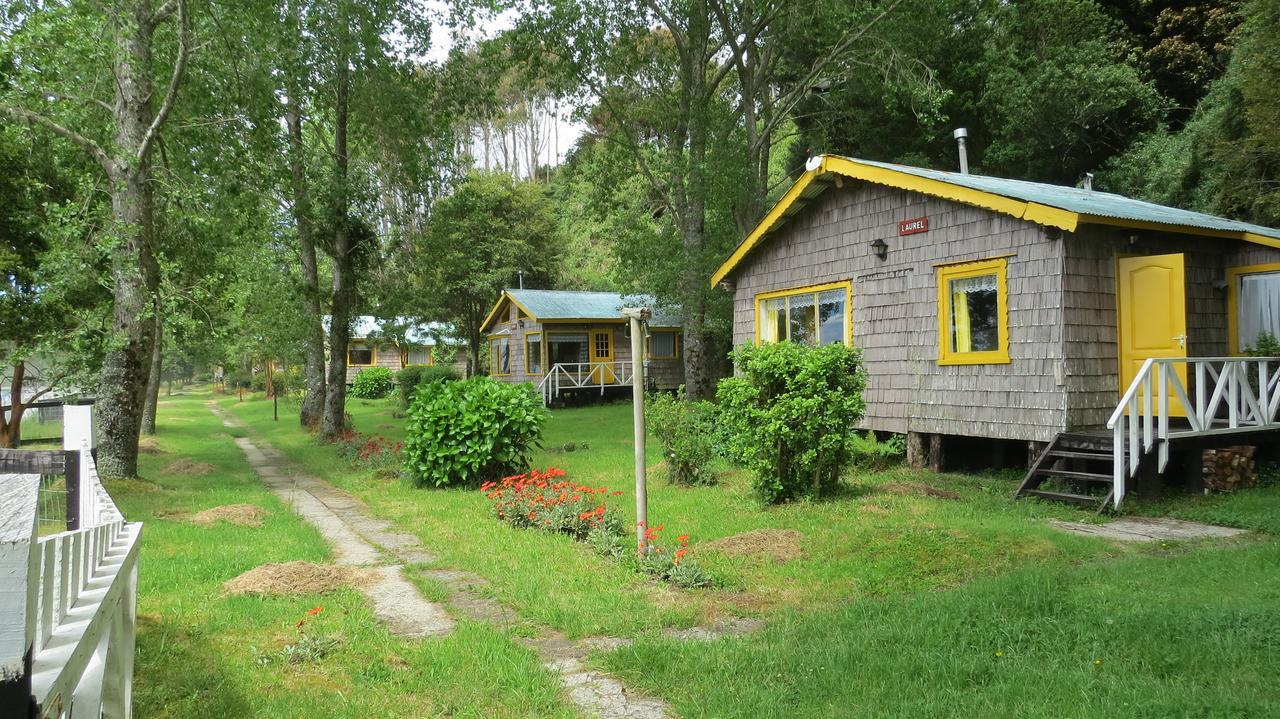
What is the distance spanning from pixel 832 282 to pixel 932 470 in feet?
11.8

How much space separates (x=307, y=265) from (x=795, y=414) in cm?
1682

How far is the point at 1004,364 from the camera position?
1120 centimetres

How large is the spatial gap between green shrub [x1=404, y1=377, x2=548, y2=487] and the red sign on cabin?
6214 mm

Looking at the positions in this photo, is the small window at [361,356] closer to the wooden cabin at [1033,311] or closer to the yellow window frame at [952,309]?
the wooden cabin at [1033,311]

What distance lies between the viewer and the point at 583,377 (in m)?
31.2

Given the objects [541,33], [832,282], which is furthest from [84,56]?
[832,282]

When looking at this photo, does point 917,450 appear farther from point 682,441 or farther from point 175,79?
point 175,79

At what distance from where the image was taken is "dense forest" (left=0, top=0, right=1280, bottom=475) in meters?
13.6

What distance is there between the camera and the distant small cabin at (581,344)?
30875 millimetres

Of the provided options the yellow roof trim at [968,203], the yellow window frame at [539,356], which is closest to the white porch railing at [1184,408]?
the yellow roof trim at [968,203]

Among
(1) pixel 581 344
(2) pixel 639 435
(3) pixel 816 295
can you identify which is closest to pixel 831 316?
(3) pixel 816 295

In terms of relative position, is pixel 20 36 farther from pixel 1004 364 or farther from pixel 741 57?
pixel 741 57

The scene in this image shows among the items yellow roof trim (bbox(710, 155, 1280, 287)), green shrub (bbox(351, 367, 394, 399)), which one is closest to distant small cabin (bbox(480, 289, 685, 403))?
→ green shrub (bbox(351, 367, 394, 399))

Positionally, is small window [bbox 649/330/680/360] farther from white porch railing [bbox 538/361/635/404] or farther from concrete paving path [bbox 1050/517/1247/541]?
concrete paving path [bbox 1050/517/1247/541]
